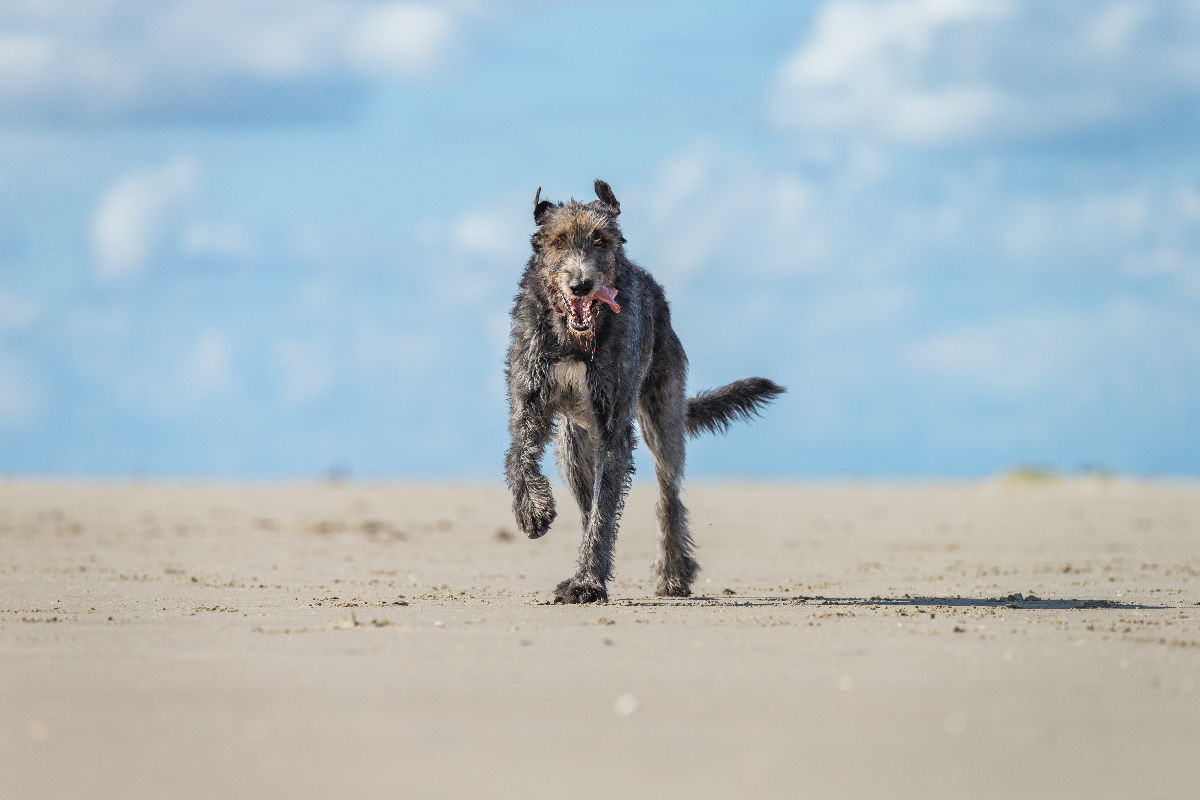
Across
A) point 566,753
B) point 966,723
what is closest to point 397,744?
point 566,753

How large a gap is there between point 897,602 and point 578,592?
2.31 meters

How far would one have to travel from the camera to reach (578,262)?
923 centimetres

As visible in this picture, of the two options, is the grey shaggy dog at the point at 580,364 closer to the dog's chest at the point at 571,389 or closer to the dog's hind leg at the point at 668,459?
the dog's chest at the point at 571,389

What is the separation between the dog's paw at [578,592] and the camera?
923cm

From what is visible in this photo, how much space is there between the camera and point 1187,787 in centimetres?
435

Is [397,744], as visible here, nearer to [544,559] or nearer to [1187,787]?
[1187,787]

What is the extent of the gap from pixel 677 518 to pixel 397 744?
6.77 meters

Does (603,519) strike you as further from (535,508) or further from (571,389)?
(571,389)

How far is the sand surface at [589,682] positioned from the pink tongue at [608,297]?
203cm

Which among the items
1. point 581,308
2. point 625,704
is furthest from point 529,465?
point 625,704

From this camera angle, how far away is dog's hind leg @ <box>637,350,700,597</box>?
437 inches

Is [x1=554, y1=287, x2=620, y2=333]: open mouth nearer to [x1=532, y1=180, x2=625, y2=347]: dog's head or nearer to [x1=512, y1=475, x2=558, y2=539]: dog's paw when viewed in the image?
[x1=532, y1=180, x2=625, y2=347]: dog's head

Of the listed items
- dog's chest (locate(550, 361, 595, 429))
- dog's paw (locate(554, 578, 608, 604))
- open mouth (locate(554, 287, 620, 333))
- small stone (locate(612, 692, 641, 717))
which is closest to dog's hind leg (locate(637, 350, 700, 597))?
dog's chest (locate(550, 361, 595, 429))

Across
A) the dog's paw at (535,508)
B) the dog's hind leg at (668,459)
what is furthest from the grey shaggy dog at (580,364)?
the dog's hind leg at (668,459)
